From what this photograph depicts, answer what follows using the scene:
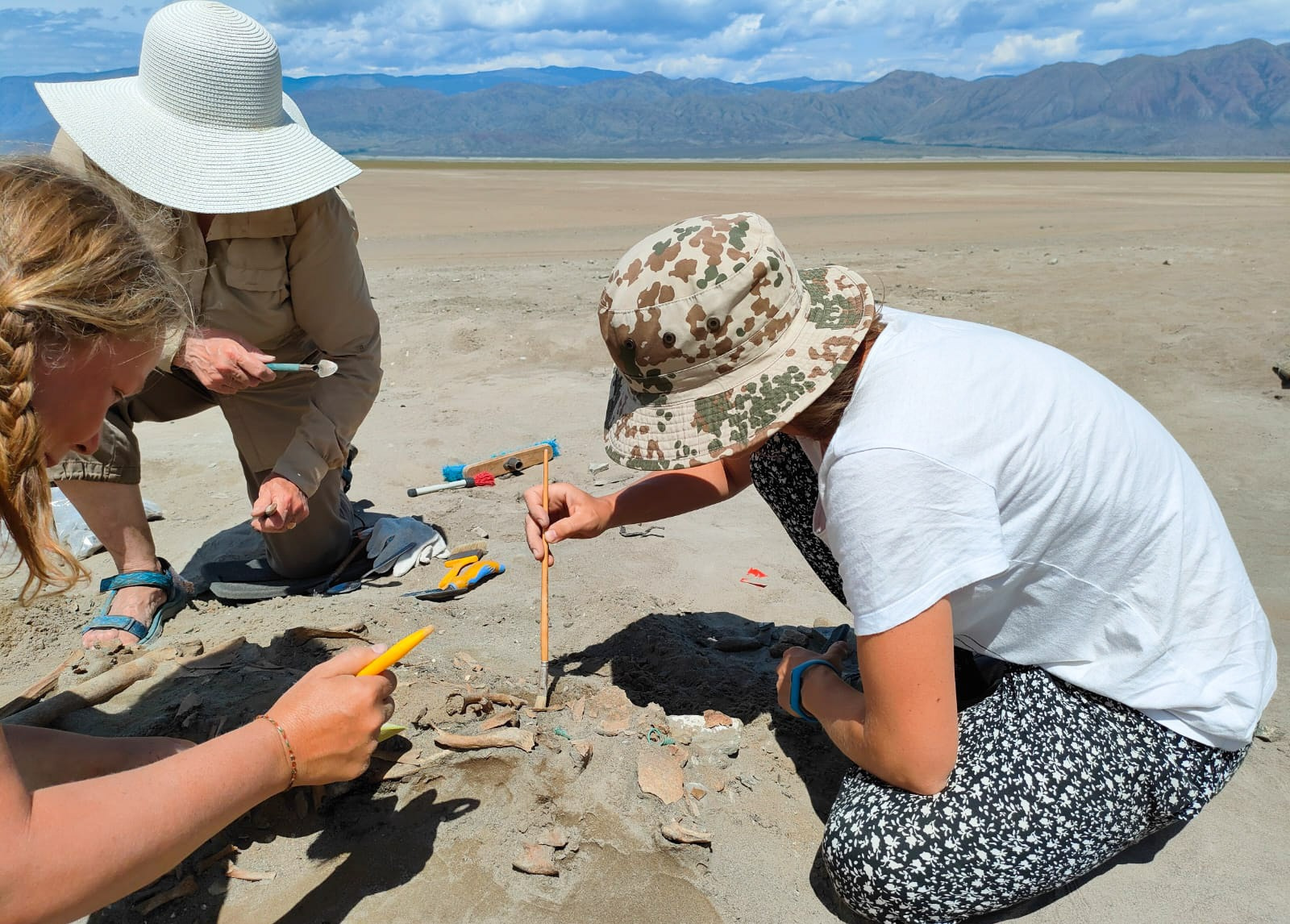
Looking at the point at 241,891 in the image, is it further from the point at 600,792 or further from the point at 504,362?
the point at 504,362

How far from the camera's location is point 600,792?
2109 millimetres

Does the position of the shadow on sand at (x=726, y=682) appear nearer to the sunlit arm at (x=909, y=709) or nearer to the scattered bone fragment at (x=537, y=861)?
the sunlit arm at (x=909, y=709)

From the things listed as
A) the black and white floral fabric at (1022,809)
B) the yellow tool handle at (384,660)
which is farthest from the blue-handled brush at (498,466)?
the black and white floral fabric at (1022,809)

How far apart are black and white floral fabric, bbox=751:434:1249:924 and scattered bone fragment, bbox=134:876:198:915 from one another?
128 centimetres

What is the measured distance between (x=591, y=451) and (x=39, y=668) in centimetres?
235

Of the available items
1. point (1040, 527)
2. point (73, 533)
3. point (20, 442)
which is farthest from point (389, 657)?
point (73, 533)

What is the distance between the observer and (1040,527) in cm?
163

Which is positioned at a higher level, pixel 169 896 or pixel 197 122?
pixel 197 122

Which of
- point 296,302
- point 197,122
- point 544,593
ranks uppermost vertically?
point 197,122

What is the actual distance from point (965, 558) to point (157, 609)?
260cm

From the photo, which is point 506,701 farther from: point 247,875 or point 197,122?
point 197,122

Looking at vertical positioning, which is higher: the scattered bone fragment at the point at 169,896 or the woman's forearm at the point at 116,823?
the woman's forearm at the point at 116,823

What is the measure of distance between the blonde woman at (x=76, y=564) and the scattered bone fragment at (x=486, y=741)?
59 centimetres

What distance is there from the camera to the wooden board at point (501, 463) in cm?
408
